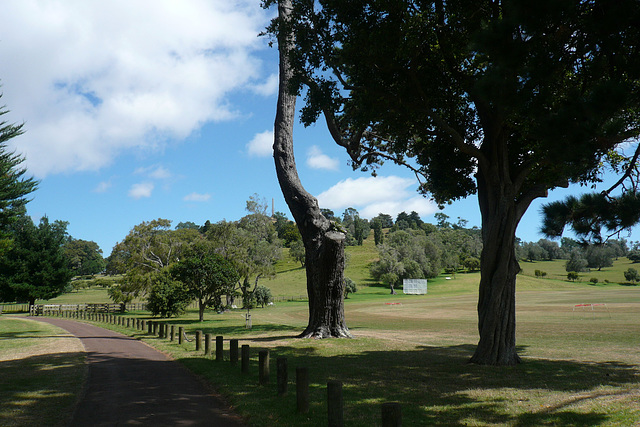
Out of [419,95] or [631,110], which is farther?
[419,95]

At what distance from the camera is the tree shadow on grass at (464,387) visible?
22.5ft

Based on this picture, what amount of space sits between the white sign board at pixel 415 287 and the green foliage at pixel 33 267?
49.0m

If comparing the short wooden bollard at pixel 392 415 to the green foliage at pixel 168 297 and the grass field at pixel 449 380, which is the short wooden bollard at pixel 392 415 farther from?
the green foliage at pixel 168 297

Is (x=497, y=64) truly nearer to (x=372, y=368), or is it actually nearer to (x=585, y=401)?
(x=585, y=401)

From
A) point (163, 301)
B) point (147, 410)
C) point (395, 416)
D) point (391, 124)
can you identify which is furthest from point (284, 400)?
point (163, 301)

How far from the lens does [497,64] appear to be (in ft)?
24.4

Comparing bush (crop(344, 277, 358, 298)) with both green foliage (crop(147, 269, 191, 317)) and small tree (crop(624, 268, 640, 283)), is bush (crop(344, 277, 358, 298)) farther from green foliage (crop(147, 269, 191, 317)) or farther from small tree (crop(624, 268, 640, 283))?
small tree (crop(624, 268, 640, 283))

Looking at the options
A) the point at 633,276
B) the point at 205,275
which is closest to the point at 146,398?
the point at 205,275

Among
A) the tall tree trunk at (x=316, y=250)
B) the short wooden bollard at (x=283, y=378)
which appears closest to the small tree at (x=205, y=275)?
the tall tree trunk at (x=316, y=250)

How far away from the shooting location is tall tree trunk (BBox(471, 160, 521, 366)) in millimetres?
11422

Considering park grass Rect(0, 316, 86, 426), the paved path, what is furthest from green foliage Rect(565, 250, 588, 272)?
the paved path

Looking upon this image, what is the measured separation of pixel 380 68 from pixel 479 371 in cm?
764

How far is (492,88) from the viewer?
710 centimetres

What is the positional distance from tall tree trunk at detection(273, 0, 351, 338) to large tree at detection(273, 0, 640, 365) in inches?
173
